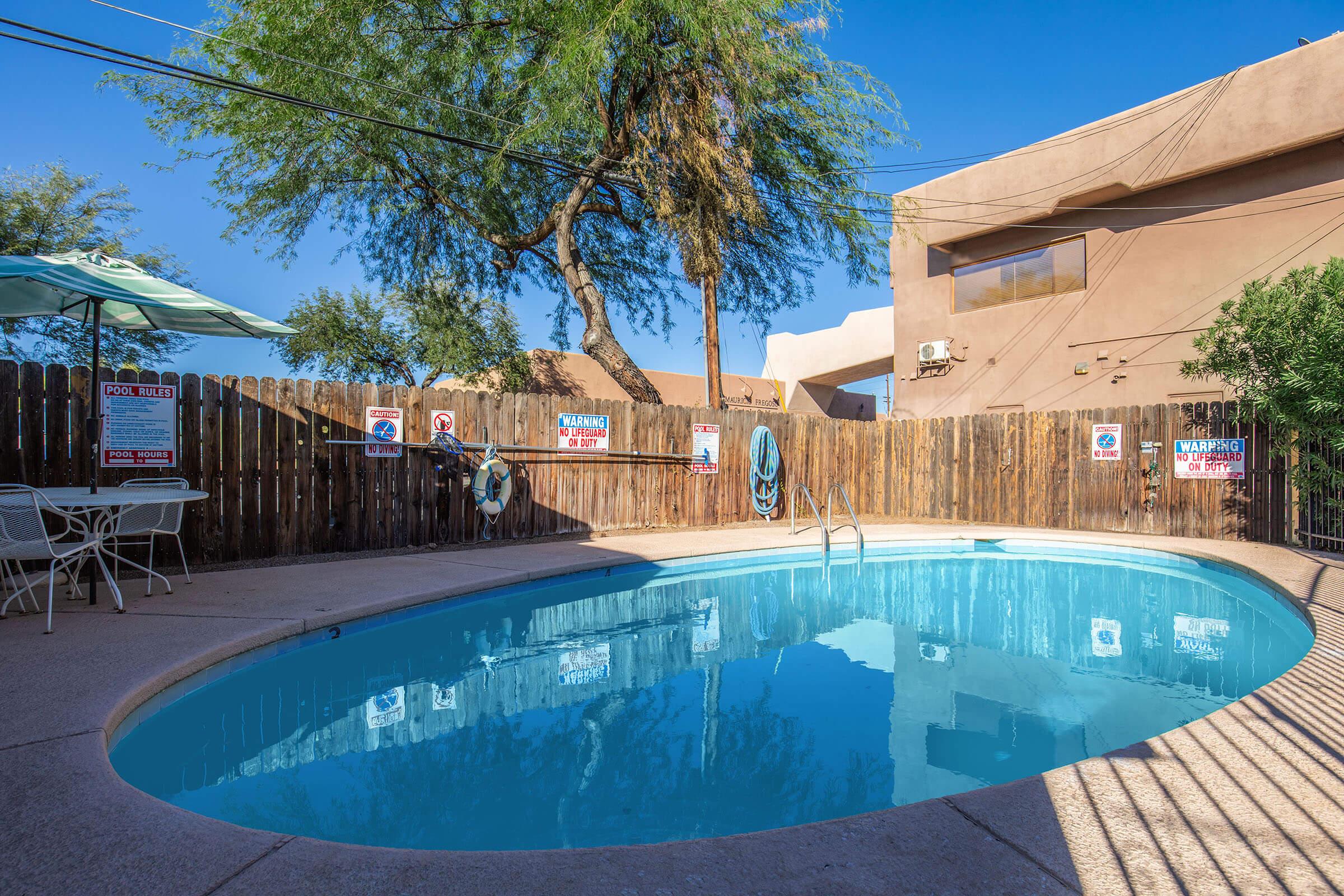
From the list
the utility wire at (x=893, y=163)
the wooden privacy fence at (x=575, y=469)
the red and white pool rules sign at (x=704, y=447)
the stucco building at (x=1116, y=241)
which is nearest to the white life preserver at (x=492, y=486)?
the wooden privacy fence at (x=575, y=469)

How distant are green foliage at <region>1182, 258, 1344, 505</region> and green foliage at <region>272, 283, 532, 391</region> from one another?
48.7 ft

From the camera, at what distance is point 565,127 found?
32.5 ft

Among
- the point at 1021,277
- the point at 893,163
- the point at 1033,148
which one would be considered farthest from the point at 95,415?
the point at 1021,277

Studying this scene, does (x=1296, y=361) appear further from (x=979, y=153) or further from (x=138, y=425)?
(x=138, y=425)

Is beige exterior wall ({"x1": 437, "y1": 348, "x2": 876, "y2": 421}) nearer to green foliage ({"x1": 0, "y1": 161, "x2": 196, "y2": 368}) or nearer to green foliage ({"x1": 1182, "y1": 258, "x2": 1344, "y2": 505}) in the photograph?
green foliage ({"x1": 0, "y1": 161, "x2": 196, "y2": 368})

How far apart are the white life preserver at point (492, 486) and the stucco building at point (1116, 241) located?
9.43 meters

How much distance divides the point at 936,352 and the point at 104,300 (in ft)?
47.0

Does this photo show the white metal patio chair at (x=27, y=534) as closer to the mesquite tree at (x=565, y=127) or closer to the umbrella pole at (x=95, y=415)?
the umbrella pole at (x=95, y=415)

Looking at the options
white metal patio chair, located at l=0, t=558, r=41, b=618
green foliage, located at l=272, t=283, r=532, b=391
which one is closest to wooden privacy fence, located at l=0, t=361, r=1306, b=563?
white metal patio chair, located at l=0, t=558, r=41, b=618

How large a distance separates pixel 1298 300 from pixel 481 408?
8.83 metres

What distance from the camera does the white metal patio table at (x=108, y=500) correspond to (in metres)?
4.11

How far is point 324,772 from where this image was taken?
271 centimetres

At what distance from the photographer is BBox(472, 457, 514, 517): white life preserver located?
7.87 meters

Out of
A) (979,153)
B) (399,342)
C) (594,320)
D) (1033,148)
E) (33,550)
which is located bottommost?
(33,550)
